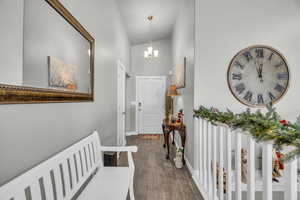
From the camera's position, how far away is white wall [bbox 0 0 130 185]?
2.75 ft

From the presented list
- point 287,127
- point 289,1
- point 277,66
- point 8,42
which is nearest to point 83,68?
point 8,42

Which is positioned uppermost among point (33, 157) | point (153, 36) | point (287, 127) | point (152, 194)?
point (153, 36)

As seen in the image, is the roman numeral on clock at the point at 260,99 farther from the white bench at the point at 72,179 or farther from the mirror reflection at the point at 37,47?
the mirror reflection at the point at 37,47

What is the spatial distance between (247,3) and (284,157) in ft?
9.10

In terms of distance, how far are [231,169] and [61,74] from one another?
193 cm

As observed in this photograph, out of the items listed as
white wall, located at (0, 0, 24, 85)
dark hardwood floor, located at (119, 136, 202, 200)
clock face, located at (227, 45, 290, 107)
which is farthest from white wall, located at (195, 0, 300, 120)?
white wall, located at (0, 0, 24, 85)

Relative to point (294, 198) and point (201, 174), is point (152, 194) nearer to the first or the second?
point (201, 174)

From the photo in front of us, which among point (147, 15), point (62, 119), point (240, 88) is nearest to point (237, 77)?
point (240, 88)

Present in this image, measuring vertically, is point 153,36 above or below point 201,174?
above

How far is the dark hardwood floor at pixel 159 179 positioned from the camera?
7.04ft

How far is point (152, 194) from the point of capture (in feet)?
7.09

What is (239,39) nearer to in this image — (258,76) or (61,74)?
(258,76)

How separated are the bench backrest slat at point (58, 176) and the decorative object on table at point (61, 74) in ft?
1.64

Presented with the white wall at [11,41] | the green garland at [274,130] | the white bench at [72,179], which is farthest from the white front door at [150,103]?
the white wall at [11,41]
